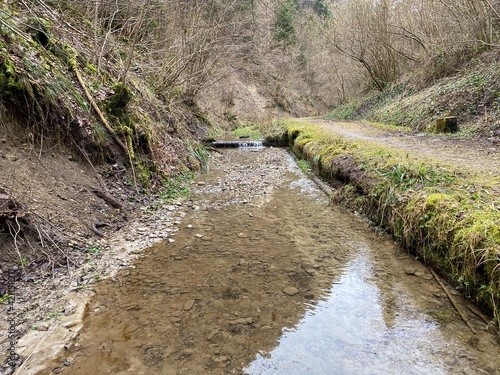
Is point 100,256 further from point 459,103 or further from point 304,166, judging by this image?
point 459,103

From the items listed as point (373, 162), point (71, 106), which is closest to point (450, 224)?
point (373, 162)

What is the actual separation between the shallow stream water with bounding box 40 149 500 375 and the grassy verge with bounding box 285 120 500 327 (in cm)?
22

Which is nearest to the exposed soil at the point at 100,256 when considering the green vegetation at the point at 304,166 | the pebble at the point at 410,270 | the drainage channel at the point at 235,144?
the pebble at the point at 410,270

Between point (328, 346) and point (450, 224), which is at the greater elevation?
point (450, 224)

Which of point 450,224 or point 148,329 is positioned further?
point 450,224

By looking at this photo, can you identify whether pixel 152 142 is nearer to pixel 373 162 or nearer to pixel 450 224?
pixel 373 162

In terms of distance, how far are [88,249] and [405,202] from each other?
410 centimetres

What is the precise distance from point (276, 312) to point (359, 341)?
0.76 m

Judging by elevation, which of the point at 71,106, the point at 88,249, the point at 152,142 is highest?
the point at 71,106

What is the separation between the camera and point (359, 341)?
278cm

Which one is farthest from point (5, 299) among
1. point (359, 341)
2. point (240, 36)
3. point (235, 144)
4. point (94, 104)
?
point (235, 144)

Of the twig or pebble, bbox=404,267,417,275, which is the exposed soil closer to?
pebble, bbox=404,267,417,275

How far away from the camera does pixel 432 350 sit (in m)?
2.65

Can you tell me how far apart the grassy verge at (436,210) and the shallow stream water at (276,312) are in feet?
0.74
